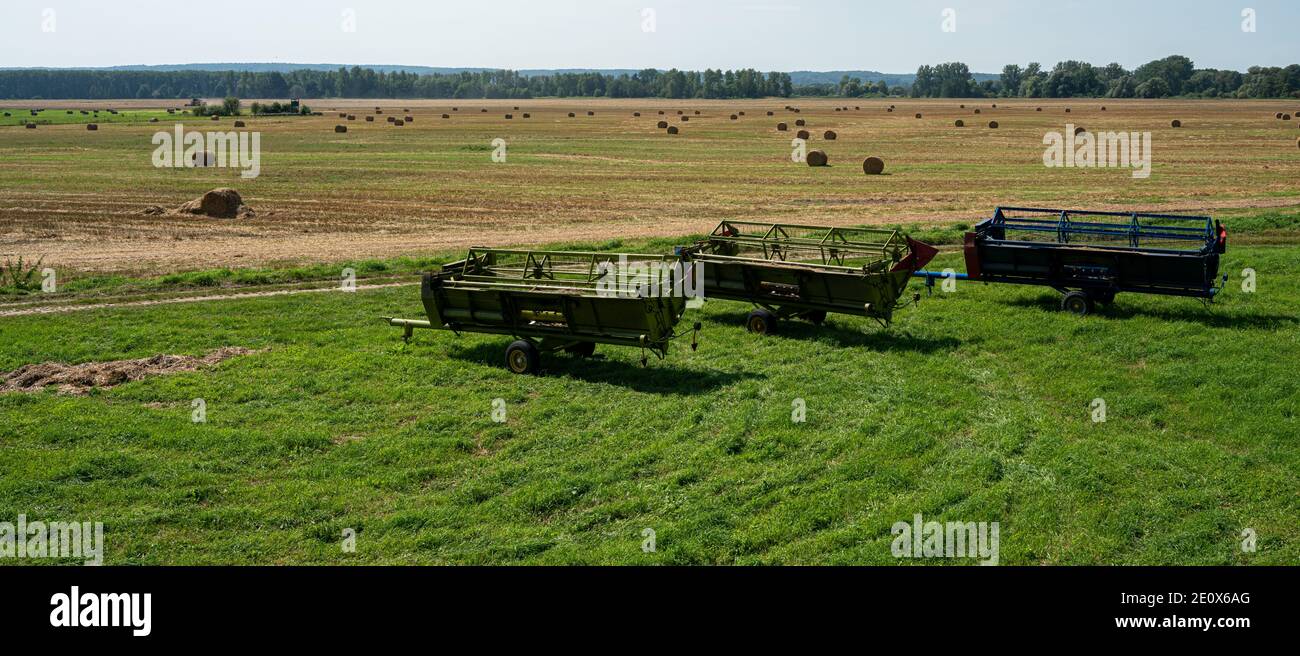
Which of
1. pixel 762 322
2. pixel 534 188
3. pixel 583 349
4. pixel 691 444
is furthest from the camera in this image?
pixel 534 188

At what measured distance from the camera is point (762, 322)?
685 inches

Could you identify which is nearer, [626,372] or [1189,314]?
[626,372]

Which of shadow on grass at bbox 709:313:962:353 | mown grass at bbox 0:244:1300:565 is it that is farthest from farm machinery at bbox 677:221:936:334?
mown grass at bbox 0:244:1300:565

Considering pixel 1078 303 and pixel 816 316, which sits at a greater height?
pixel 1078 303

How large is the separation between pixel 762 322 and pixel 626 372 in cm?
325

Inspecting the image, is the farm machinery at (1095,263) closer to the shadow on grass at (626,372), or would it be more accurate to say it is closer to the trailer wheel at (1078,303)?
the trailer wheel at (1078,303)

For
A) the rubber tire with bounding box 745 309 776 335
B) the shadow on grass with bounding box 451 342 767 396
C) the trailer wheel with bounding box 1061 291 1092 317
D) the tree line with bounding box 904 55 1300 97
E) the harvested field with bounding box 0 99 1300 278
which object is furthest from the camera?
the tree line with bounding box 904 55 1300 97

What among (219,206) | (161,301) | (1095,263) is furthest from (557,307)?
(219,206)

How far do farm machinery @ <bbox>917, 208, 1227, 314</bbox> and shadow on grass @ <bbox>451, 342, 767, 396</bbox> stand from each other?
6116 mm

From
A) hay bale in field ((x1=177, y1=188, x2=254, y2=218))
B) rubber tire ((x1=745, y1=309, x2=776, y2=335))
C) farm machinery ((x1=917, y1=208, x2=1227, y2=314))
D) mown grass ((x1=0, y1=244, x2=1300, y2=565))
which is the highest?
hay bale in field ((x1=177, y1=188, x2=254, y2=218))

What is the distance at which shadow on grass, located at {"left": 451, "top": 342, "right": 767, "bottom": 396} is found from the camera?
1448 centimetres

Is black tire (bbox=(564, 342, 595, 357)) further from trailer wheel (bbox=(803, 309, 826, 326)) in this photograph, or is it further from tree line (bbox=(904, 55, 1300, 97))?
tree line (bbox=(904, 55, 1300, 97))

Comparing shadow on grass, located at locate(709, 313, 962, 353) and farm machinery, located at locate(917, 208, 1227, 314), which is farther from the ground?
farm machinery, located at locate(917, 208, 1227, 314)

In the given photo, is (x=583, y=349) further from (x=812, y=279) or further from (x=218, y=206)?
(x=218, y=206)
